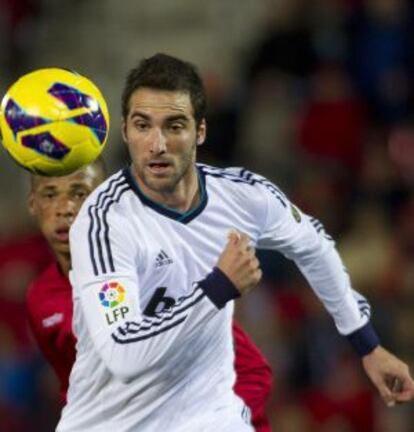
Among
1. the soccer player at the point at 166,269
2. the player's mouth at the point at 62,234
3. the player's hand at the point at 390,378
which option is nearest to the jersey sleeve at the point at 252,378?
the soccer player at the point at 166,269

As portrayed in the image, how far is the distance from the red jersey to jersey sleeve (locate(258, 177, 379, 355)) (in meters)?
0.50

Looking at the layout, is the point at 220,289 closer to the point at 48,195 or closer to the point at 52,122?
the point at 52,122

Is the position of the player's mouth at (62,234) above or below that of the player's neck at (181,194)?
below

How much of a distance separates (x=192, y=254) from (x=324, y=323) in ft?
13.4

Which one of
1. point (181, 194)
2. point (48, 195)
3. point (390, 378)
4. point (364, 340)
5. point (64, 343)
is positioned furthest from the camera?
point (48, 195)

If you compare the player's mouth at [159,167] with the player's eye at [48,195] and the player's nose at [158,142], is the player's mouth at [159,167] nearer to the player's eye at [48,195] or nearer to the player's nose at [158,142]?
the player's nose at [158,142]

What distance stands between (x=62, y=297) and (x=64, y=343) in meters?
0.21

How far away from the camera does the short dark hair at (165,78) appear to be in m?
5.32

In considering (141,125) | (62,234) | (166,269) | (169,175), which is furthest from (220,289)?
(62,234)

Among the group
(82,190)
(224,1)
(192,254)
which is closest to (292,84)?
(224,1)

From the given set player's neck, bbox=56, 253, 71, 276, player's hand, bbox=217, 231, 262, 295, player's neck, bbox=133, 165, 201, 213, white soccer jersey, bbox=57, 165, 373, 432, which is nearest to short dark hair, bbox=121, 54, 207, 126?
player's neck, bbox=133, 165, 201, 213

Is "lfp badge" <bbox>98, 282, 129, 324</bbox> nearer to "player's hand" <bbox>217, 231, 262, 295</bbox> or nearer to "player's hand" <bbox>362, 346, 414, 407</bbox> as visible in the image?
"player's hand" <bbox>217, 231, 262, 295</bbox>

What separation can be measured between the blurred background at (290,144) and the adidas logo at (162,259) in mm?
3831

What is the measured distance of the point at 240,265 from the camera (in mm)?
4895
